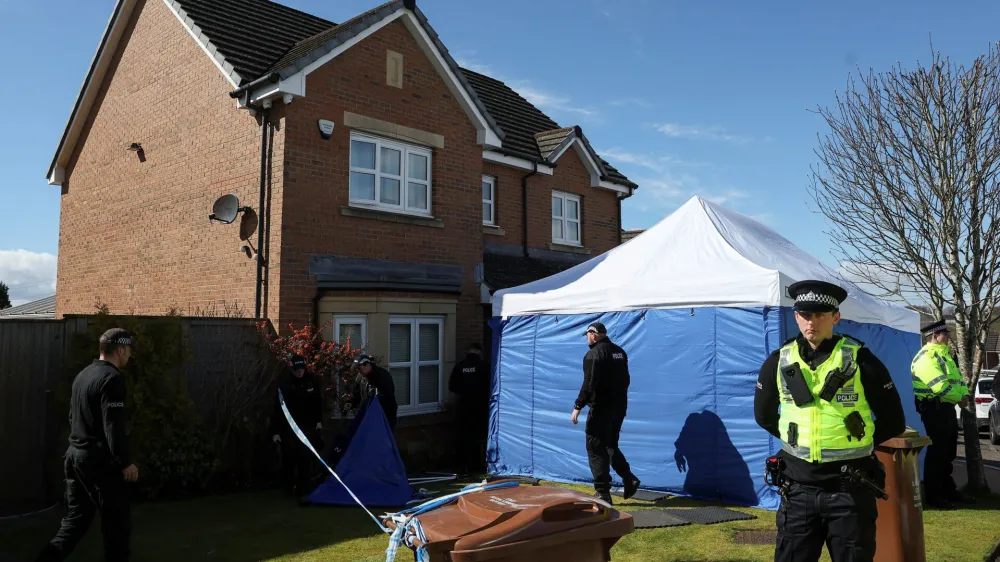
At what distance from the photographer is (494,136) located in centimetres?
1241

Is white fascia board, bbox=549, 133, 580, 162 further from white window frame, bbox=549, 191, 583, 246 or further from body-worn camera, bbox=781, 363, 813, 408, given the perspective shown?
body-worn camera, bbox=781, 363, 813, 408

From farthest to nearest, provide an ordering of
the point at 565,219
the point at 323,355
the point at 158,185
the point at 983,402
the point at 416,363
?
the point at 983,402 → the point at 565,219 → the point at 158,185 → the point at 416,363 → the point at 323,355

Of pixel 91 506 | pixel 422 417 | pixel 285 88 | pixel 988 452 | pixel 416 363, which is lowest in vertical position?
pixel 988 452

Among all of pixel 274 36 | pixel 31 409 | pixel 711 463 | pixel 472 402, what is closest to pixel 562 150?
pixel 274 36

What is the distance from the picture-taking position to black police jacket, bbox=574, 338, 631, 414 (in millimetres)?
7902

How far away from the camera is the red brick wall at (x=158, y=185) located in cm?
1061

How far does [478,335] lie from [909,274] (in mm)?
6360

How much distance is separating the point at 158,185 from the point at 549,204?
24.3ft

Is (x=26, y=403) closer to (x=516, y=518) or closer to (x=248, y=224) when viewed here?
(x=248, y=224)

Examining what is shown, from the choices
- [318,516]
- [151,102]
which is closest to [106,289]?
[151,102]

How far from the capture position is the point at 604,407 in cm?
797

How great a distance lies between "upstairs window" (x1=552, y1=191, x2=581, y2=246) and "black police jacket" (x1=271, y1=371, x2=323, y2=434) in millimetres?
7664

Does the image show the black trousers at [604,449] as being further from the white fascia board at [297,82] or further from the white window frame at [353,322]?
the white fascia board at [297,82]

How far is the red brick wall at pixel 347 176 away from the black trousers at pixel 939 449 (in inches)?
249
